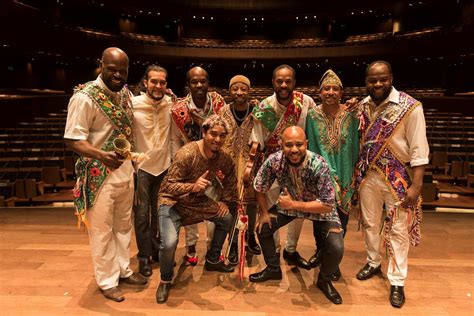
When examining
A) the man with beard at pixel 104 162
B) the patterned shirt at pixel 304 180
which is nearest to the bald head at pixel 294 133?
the patterned shirt at pixel 304 180

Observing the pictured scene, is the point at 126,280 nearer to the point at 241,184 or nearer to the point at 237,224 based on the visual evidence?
the point at 237,224

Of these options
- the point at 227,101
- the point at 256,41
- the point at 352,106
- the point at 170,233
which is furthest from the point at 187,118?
the point at 256,41

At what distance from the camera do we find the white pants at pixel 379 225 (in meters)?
2.25

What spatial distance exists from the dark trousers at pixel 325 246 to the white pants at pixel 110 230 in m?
0.93

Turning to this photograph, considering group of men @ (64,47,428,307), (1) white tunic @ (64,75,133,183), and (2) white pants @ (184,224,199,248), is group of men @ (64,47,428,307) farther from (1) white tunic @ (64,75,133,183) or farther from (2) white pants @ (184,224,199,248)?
(2) white pants @ (184,224,199,248)

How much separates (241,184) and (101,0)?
1388cm

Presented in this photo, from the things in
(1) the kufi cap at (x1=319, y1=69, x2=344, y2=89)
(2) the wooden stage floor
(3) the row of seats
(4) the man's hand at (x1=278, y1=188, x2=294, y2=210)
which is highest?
(3) the row of seats

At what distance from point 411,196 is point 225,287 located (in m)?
1.36

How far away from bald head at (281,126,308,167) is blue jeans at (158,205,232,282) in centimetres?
68

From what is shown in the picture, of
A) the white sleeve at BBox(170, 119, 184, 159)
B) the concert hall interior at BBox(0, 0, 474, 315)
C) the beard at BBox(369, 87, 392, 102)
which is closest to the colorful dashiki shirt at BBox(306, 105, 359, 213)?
the beard at BBox(369, 87, 392, 102)

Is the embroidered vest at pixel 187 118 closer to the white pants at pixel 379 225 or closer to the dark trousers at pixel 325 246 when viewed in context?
the dark trousers at pixel 325 246

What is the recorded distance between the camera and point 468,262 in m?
2.74

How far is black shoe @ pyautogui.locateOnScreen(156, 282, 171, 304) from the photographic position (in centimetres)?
221

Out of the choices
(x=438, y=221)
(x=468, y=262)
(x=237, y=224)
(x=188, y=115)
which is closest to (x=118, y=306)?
(x=237, y=224)
